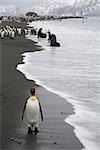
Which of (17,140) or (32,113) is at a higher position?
(32,113)

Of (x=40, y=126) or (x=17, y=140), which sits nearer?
(x=17, y=140)

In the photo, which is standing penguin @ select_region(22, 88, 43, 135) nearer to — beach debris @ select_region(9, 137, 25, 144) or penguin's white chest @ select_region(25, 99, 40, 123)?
penguin's white chest @ select_region(25, 99, 40, 123)

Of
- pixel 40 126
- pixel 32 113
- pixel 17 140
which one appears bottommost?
pixel 40 126

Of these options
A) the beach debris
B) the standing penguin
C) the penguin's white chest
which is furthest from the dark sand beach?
the penguin's white chest

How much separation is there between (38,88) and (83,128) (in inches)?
216

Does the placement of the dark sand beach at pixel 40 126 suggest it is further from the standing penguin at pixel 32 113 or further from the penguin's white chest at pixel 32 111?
the penguin's white chest at pixel 32 111

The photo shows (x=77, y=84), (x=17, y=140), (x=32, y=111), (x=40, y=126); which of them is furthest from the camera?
(x=77, y=84)

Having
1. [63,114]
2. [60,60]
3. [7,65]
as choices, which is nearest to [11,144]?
[63,114]

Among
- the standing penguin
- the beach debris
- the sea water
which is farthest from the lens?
the sea water

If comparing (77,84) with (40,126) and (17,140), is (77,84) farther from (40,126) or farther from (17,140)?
(17,140)

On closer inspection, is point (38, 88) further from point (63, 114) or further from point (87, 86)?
point (63, 114)

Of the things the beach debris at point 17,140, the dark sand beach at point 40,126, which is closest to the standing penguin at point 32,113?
the dark sand beach at point 40,126

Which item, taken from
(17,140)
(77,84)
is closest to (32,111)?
(17,140)

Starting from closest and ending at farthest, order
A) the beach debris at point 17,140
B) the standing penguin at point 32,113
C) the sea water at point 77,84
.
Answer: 1. the beach debris at point 17,140
2. the standing penguin at point 32,113
3. the sea water at point 77,84
